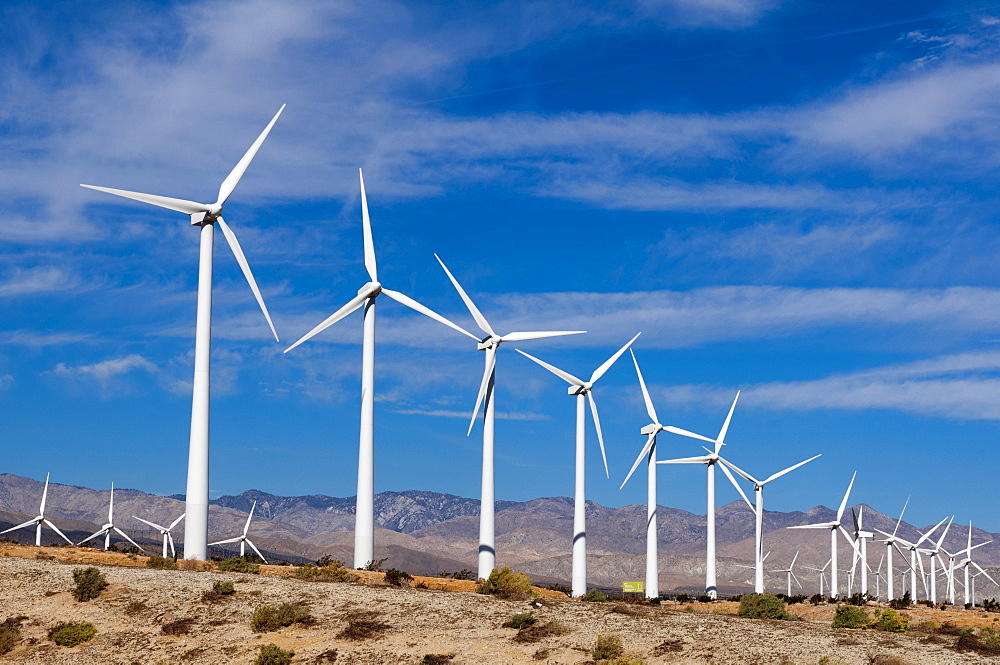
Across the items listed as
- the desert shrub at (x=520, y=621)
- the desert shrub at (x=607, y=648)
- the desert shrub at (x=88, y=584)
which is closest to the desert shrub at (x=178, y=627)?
the desert shrub at (x=88, y=584)

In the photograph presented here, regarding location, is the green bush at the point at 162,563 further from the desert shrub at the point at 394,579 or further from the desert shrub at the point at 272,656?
the desert shrub at the point at 272,656

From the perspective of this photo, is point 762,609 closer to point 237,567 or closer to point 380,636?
point 380,636

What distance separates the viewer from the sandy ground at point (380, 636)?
39.4 meters

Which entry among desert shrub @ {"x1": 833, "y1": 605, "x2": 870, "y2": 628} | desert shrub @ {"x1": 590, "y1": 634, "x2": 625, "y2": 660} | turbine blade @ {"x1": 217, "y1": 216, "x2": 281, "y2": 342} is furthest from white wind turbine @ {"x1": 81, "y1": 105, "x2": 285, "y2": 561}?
desert shrub @ {"x1": 833, "y1": 605, "x2": 870, "y2": 628}

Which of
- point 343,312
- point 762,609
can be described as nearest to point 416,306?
point 343,312

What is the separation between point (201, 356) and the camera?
5769 cm

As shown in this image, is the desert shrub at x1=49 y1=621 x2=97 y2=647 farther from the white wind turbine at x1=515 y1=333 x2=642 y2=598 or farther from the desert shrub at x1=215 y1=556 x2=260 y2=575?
the white wind turbine at x1=515 y1=333 x2=642 y2=598

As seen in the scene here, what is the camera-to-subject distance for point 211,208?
6259 centimetres

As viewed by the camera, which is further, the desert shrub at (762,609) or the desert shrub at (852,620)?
the desert shrub at (762,609)

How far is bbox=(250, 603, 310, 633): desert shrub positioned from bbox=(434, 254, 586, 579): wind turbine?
2679 centimetres

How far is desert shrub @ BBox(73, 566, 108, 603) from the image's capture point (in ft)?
149

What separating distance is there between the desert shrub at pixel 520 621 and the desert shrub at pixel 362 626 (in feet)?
15.8

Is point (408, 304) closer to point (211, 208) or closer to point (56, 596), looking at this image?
point (211, 208)

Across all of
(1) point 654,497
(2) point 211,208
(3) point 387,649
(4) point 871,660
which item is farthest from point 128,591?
(1) point 654,497
